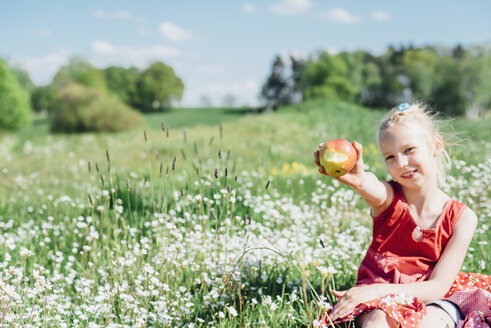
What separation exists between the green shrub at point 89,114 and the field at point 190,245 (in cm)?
1626

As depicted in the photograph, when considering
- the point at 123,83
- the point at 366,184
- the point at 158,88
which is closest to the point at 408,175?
the point at 366,184

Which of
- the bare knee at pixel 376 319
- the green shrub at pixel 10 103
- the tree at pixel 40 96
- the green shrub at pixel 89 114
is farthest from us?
the tree at pixel 40 96

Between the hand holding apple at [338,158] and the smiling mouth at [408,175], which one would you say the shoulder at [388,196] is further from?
the hand holding apple at [338,158]

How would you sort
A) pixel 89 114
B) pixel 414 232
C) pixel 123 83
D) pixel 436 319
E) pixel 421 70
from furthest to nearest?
pixel 123 83
pixel 421 70
pixel 89 114
pixel 414 232
pixel 436 319

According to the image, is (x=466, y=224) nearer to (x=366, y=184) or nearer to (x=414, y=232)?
(x=414, y=232)

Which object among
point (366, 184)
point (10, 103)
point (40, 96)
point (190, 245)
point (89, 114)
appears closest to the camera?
point (366, 184)

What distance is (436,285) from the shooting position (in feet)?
8.77

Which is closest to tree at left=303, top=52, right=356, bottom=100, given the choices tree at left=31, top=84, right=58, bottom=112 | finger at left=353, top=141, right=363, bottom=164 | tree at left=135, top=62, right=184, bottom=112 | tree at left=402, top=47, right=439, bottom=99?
tree at left=402, top=47, right=439, bottom=99

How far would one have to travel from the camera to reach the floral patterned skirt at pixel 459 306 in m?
2.42

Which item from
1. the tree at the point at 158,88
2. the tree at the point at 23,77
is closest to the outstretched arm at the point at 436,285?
the tree at the point at 158,88

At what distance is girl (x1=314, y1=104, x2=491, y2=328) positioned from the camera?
2.62 meters

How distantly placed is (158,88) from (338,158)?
6773 centimetres

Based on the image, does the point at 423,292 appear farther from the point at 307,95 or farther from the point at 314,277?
the point at 307,95

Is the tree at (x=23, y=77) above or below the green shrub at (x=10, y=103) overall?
above
